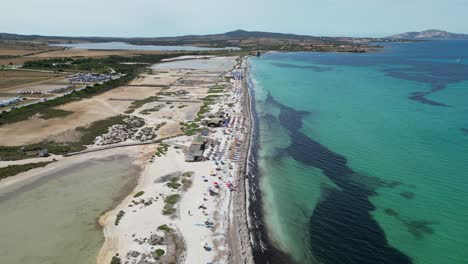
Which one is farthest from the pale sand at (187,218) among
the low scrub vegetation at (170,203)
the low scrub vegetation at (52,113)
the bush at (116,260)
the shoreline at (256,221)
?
the low scrub vegetation at (52,113)

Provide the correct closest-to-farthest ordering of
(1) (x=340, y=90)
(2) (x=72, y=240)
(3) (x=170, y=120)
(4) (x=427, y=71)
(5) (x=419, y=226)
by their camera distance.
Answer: (2) (x=72, y=240) → (5) (x=419, y=226) → (3) (x=170, y=120) → (1) (x=340, y=90) → (4) (x=427, y=71)

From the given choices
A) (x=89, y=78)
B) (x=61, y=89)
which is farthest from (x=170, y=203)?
(x=89, y=78)

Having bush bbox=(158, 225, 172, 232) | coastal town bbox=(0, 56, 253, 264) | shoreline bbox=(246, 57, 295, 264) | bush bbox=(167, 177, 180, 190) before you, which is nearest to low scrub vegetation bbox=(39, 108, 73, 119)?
coastal town bbox=(0, 56, 253, 264)

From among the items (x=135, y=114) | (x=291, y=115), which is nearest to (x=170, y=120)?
(x=135, y=114)

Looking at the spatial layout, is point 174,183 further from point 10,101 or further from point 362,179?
point 10,101

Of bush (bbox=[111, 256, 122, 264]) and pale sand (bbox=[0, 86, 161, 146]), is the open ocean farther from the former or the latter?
pale sand (bbox=[0, 86, 161, 146])

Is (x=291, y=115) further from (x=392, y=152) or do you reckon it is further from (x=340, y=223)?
(x=340, y=223)
